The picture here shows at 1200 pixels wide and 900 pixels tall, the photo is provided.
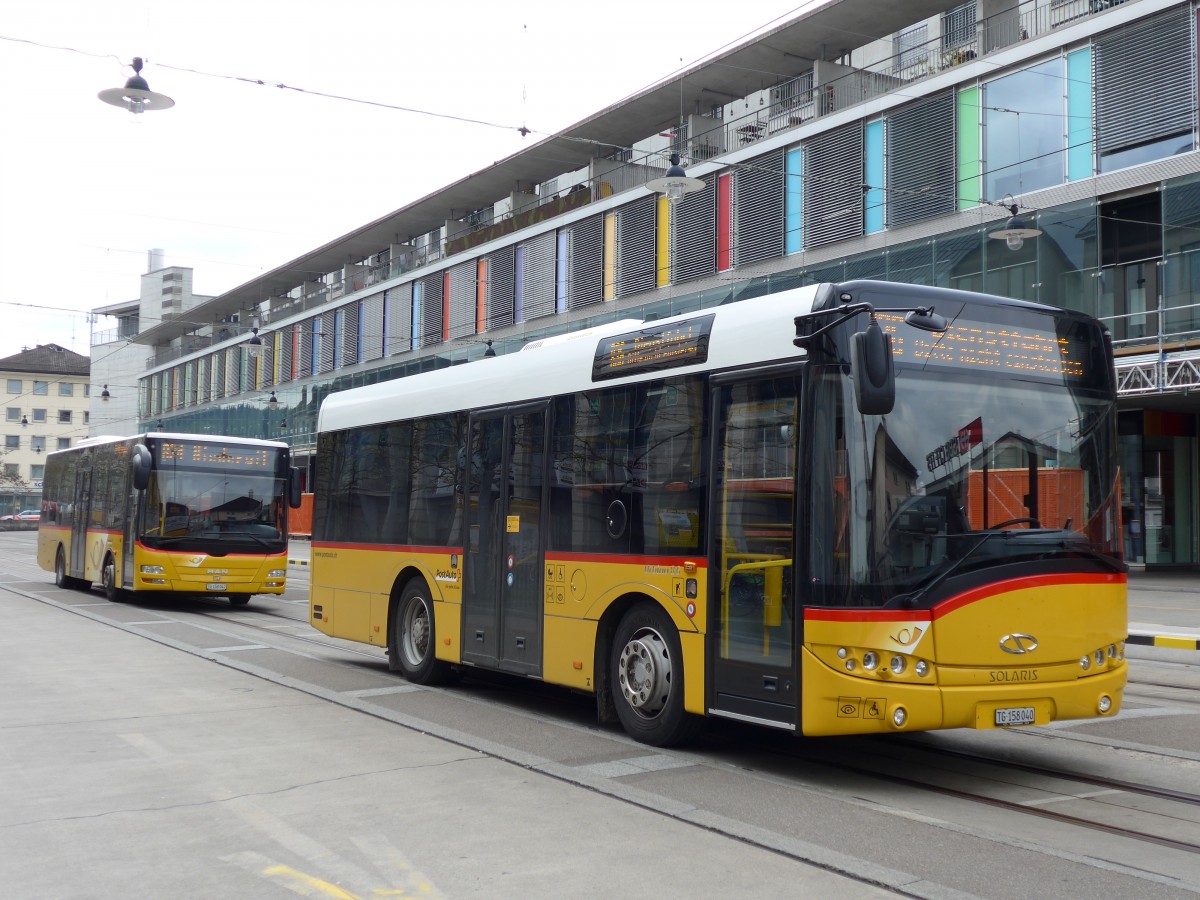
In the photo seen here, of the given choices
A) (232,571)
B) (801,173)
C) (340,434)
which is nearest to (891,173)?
(801,173)

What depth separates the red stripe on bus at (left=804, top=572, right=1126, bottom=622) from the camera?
6965mm

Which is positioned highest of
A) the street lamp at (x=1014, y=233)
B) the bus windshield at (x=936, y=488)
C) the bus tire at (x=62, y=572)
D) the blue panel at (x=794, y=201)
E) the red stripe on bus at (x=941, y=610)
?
the blue panel at (x=794, y=201)

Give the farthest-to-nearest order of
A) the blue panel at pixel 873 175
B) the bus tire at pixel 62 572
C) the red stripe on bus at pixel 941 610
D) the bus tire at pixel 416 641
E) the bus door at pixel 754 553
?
1. the blue panel at pixel 873 175
2. the bus tire at pixel 62 572
3. the bus tire at pixel 416 641
4. the bus door at pixel 754 553
5. the red stripe on bus at pixel 941 610

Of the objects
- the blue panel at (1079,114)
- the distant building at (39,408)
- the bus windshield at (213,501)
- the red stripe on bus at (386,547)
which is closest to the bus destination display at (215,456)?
the bus windshield at (213,501)

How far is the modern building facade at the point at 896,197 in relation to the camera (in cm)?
2556

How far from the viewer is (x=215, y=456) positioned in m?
21.2

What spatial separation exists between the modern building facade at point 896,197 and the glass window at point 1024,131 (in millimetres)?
46

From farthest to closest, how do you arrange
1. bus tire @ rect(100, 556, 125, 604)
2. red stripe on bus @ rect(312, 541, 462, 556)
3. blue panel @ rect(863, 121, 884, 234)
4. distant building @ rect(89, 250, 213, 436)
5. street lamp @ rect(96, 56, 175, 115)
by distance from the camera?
distant building @ rect(89, 250, 213, 436), blue panel @ rect(863, 121, 884, 234), bus tire @ rect(100, 556, 125, 604), street lamp @ rect(96, 56, 175, 115), red stripe on bus @ rect(312, 541, 462, 556)

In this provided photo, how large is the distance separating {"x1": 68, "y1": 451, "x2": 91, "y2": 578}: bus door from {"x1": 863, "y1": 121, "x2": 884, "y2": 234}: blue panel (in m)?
19.1

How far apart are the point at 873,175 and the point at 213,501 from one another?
60.8ft

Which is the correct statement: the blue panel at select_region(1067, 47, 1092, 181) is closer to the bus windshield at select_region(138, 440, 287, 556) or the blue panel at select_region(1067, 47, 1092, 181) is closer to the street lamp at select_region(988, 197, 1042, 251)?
the street lamp at select_region(988, 197, 1042, 251)

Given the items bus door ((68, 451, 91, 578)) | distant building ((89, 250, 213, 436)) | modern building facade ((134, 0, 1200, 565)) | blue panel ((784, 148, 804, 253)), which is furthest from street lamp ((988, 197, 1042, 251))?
distant building ((89, 250, 213, 436))

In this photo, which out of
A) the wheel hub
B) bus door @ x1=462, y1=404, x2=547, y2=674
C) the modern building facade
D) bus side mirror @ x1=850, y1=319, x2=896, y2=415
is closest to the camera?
bus side mirror @ x1=850, y1=319, x2=896, y2=415

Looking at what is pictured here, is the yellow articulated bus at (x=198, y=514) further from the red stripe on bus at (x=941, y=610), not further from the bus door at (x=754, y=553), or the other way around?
the red stripe on bus at (x=941, y=610)
